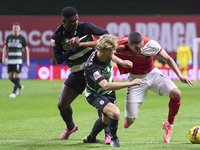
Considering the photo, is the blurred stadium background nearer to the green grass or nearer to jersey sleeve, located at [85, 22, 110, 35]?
the green grass

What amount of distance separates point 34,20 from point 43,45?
1550 millimetres

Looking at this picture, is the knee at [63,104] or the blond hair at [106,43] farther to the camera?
the knee at [63,104]

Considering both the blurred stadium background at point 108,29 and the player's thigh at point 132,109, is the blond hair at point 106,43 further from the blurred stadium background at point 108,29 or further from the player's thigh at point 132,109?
the blurred stadium background at point 108,29

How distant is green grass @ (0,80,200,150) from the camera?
6312 mm

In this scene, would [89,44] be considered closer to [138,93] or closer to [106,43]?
[106,43]

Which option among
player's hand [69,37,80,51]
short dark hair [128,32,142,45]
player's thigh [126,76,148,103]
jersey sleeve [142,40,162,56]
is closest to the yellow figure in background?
player's thigh [126,76,148,103]

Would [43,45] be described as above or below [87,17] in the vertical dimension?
below

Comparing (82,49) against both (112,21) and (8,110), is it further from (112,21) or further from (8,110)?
(112,21)

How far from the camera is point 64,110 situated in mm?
6887

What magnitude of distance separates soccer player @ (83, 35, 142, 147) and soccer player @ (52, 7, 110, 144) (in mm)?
318

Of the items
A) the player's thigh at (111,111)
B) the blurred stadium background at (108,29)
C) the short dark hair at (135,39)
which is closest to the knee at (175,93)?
the short dark hair at (135,39)

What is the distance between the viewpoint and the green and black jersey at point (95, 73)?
18.9 feet
